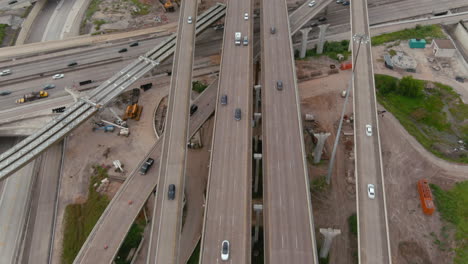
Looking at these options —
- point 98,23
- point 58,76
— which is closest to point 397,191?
point 58,76

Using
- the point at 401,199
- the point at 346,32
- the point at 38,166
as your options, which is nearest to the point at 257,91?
the point at 401,199

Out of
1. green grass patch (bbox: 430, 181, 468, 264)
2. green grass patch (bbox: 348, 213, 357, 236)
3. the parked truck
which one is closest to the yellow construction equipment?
the parked truck

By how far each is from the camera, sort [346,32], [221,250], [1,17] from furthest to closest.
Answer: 1. [1,17]
2. [346,32]
3. [221,250]

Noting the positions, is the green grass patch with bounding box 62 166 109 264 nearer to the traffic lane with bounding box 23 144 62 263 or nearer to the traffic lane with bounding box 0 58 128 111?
the traffic lane with bounding box 23 144 62 263

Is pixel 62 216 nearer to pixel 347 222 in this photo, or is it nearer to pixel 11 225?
pixel 11 225

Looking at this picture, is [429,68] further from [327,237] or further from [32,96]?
[32,96]

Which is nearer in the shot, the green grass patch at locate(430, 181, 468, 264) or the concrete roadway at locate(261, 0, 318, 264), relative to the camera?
the concrete roadway at locate(261, 0, 318, 264)
